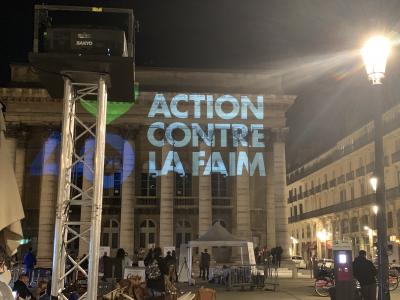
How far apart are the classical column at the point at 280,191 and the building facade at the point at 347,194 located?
2.98 m

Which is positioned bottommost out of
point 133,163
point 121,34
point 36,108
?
point 121,34

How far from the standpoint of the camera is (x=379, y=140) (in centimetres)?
786

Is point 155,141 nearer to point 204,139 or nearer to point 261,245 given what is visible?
point 204,139

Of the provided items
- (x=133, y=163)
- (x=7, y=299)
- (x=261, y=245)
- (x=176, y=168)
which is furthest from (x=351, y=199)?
(x=7, y=299)

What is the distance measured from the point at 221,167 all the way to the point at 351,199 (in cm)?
1951

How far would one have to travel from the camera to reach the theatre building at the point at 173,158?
3409 cm

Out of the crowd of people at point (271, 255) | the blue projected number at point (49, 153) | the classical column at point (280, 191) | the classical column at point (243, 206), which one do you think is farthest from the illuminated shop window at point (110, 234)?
the classical column at point (280, 191)

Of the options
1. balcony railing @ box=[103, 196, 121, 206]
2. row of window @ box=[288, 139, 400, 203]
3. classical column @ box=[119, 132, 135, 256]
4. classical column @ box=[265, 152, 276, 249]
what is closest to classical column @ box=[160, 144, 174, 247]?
classical column @ box=[119, 132, 135, 256]

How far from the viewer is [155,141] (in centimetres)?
3581

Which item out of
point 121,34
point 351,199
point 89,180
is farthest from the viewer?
point 351,199

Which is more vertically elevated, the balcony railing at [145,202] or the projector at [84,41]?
the balcony railing at [145,202]

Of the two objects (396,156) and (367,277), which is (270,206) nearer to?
(396,156)

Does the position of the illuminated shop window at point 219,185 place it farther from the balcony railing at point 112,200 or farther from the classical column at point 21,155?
the classical column at point 21,155

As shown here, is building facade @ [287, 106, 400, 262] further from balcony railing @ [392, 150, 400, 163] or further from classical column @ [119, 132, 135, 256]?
classical column @ [119, 132, 135, 256]
